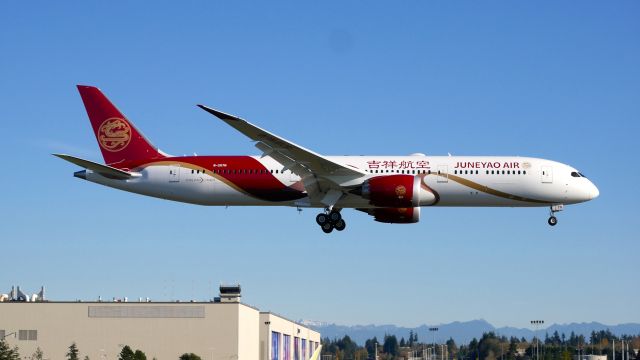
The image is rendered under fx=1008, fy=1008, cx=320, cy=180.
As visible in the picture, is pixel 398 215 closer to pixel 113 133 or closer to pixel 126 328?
pixel 113 133

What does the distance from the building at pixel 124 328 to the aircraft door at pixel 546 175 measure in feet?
247

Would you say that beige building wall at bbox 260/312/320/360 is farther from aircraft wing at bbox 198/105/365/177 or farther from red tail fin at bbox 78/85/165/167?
aircraft wing at bbox 198/105/365/177

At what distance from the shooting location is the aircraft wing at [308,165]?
57.3 m

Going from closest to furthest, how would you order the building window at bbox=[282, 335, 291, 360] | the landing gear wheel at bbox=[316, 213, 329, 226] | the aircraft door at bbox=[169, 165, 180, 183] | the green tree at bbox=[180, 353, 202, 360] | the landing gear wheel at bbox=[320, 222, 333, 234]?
1. the landing gear wheel at bbox=[316, 213, 329, 226]
2. the landing gear wheel at bbox=[320, 222, 333, 234]
3. the aircraft door at bbox=[169, 165, 180, 183]
4. the green tree at bbox=[180, 353, 202, 360]
5. the building window at bbox=[282, 335, 291, 360]

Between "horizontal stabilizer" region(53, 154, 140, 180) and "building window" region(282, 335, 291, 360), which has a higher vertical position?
"horizontal stabilizer" region(53, 154, 140, 180)

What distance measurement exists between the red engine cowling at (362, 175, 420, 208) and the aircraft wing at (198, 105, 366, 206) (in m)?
1.98

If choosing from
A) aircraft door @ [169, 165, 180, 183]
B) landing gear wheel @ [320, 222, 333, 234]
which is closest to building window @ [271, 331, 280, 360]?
aircraft door @ [169, 165, 180, 183]

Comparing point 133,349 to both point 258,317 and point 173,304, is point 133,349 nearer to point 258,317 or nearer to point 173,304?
point 173,304

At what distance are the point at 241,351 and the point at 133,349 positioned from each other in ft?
46.3

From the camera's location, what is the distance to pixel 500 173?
63.4 metres

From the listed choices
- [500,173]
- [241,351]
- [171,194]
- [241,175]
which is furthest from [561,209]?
[241,351]

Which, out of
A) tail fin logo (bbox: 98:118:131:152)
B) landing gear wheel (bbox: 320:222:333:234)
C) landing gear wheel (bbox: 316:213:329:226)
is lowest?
landing gear wheel (bbox: 320:222:333:234)

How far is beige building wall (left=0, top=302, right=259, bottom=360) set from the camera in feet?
429

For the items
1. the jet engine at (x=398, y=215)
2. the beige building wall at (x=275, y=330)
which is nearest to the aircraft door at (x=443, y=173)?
the jet engine at (x=398, y=215)
